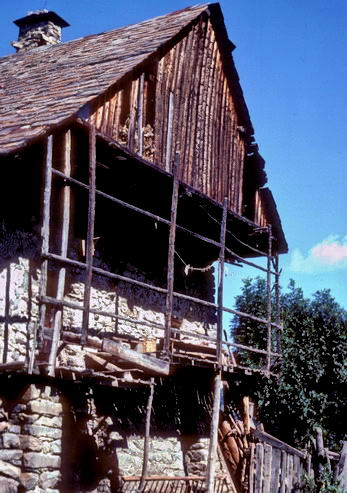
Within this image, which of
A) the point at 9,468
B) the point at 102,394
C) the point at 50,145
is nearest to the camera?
the point at 9,468

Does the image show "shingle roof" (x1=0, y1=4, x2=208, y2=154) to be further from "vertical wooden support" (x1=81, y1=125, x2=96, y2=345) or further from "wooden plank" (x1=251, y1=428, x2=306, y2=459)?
"wooden plank" (x1=251, y1=428, x2=306, y2=459)

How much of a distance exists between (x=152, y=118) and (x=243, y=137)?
3.36 meters

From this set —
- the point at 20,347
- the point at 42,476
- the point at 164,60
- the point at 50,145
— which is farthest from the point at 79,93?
the point at 42,476

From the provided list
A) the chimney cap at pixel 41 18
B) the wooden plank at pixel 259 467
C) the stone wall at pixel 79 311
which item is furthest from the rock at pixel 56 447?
the chimney cap at pixel 41 18

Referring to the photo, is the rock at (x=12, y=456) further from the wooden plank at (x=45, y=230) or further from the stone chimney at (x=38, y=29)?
the stone chimney at (x=38, y=29)

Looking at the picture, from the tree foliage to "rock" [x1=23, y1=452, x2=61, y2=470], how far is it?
1064cm

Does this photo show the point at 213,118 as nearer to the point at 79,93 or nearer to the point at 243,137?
the point at 243,137

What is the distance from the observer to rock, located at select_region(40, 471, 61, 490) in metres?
7.96

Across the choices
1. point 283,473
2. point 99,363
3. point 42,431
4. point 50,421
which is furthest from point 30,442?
point 283,473

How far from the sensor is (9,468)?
7910mm

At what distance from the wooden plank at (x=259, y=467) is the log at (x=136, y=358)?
379 cm

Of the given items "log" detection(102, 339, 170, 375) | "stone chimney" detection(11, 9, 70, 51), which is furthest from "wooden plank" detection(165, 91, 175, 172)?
"stone chimney" detection(11, 9, 70, 51)

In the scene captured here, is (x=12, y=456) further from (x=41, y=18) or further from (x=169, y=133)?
(x=41, y=18)

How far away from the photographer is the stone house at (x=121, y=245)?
8.39 meters
